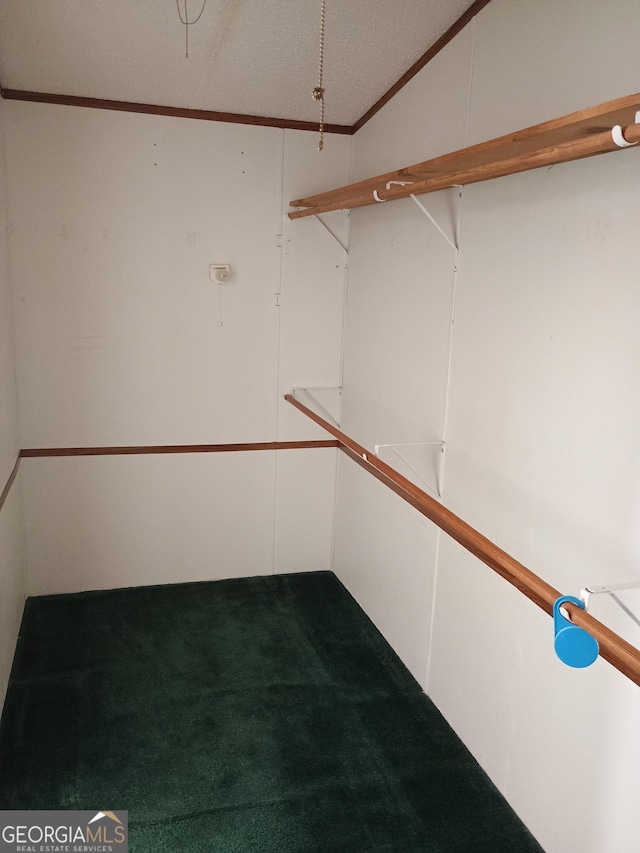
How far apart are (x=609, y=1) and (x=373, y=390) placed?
2.00 meters

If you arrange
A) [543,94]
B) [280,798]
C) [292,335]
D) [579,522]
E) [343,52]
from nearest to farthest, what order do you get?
1. [579,522]
2. [543,94]
3. [280,798]
4. [343,52]
5. [292,335]

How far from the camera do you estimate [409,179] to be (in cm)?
250

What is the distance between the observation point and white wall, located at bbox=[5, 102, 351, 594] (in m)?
3.38

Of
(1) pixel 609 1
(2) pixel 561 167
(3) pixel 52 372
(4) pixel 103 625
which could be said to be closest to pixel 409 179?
(2) pixel 561 167

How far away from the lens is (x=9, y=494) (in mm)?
3025

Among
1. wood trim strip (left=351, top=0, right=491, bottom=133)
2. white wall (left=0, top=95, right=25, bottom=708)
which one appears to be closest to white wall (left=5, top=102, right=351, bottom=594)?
white wall (left=0, top=95, right=25, bottom=708)

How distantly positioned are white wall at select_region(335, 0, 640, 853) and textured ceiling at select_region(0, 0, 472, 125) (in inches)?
8.5

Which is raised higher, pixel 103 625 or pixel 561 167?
pixel 561 167

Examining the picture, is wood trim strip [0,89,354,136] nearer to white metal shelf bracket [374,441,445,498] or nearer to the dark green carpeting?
white metal shelf bracket [374,441,445,498]

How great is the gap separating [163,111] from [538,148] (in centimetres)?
223

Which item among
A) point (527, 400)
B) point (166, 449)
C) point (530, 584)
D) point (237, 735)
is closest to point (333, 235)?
point (166, 449)

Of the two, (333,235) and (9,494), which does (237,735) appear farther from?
(333,235)

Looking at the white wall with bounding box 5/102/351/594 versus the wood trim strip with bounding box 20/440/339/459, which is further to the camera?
the wood trim strip with bounding box 20/440/339/459

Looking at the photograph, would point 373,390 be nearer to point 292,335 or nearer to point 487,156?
point 292,335
